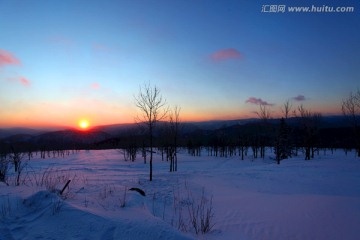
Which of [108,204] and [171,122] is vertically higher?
[171,122]

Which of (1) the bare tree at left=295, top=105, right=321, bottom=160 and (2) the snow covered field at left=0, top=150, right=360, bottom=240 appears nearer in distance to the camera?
(2) the snow covered field at left=0, top=150, right=360, bottom=240

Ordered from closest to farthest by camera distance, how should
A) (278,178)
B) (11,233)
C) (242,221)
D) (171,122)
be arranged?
(11,233), (242,221), (278,178), (171,122)

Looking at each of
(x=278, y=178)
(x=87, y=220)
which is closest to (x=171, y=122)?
(x=278, y=178)

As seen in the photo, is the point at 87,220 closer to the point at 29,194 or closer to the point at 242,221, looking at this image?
the point at 29,194

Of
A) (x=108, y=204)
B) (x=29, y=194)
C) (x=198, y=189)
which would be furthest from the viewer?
(x=198, y=189)

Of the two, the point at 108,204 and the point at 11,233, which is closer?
the point at 11,233

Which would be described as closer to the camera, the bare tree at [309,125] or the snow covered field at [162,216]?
the snow covered field at [162,216]

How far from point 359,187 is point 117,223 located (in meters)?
15.2

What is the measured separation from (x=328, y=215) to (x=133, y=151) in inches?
1951

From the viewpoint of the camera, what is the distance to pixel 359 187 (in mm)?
13922

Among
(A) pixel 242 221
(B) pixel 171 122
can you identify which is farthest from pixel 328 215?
(B) pixel 171 122

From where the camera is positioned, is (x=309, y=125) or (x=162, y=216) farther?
(x=309, y=125)

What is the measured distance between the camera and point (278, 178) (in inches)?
696

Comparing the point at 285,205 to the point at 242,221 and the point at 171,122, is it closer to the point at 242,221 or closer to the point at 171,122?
the point at 242,221
